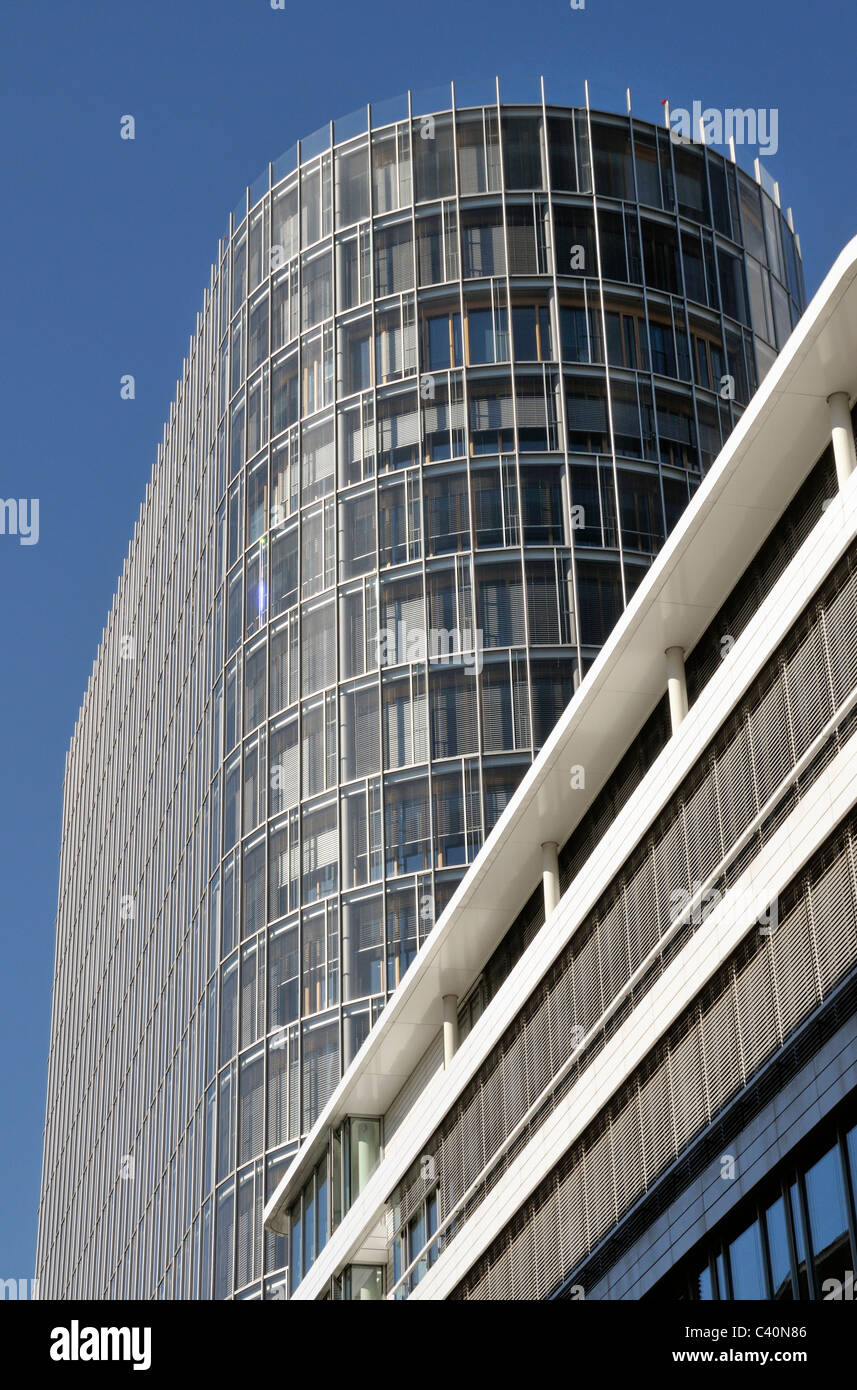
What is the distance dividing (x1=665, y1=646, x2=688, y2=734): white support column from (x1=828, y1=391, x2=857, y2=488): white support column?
5414mm

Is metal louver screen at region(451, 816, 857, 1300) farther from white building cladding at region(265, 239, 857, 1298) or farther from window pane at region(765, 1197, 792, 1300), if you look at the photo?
window pane at region(765, 1197, 792, 1300)

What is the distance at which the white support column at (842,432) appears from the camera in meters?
27.8

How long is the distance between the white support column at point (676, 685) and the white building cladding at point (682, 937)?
0.18 feet

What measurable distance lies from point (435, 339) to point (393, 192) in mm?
5941

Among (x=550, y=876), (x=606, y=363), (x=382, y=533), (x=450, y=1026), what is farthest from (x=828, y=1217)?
(x=606, y=363)

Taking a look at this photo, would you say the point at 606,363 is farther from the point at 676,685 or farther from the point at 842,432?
the point at 842,432

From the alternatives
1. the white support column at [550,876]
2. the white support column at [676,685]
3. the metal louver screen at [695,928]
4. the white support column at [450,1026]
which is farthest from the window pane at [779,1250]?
the white support column at [450,1026]

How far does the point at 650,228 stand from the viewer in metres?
66.5

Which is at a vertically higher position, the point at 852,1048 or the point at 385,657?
the point at 385,657

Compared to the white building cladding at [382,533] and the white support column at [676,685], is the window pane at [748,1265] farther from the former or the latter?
the white building cladding at [382,533]

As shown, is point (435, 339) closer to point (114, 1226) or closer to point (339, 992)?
point (339, 992)

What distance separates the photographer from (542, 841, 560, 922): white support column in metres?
36.4

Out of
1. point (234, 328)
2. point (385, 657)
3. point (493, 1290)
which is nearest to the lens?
point (493, 1290)
